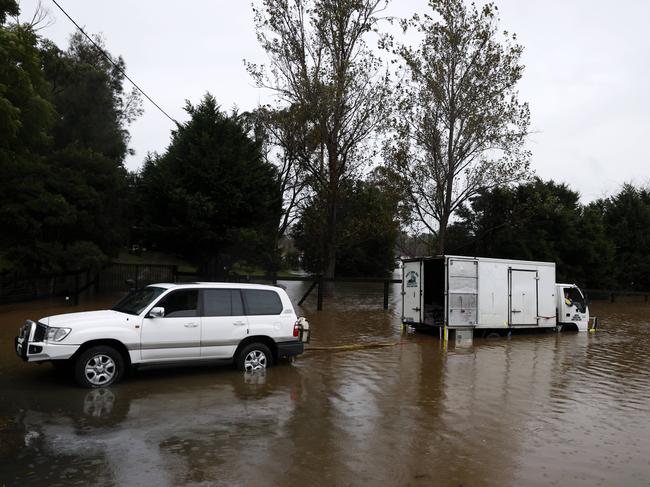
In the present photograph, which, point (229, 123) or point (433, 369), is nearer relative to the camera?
point (433, 369)

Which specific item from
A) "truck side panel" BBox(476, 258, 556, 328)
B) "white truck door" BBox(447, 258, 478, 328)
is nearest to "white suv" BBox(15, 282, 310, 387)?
"white truck door" BBox(447, 258, 478, 328)

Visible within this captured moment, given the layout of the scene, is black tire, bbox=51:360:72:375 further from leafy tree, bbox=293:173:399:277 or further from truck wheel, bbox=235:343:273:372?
leafy tree, bbox=293:173:399:277

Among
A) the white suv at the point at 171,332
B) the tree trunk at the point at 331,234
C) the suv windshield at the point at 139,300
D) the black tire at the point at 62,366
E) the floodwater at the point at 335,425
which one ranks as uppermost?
the tree trunk at the point at 331,234

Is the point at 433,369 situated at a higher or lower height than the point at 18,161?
lower

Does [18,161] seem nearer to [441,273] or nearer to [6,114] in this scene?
[6,114]

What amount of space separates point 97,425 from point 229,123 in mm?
21816

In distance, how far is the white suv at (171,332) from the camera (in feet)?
27.7

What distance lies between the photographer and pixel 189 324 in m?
9.51

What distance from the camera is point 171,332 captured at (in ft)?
30.5

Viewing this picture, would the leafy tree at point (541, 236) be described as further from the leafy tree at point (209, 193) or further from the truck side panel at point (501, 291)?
the truck side panel at point (501, 291)

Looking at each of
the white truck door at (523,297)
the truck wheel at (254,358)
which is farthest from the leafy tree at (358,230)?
the truck wheel at (254,358)

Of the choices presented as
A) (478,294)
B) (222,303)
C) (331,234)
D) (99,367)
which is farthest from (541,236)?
(99,367)

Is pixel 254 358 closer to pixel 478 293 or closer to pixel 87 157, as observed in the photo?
pixel 478 293

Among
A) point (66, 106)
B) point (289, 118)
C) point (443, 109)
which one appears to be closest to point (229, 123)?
point (289, 118)
